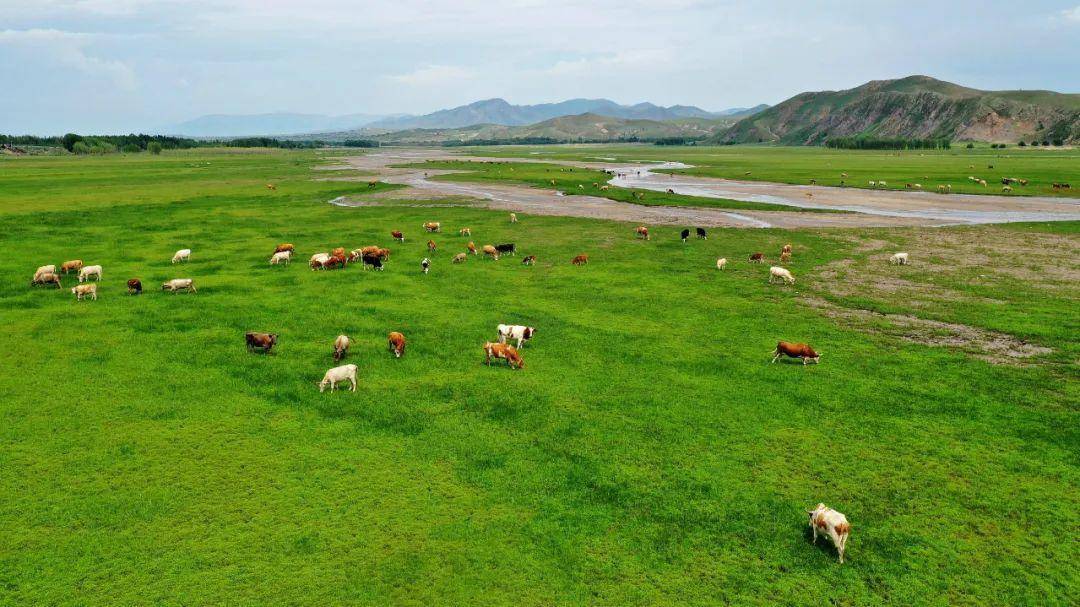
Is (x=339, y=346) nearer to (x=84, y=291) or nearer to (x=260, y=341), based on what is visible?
(x=260, y=341)

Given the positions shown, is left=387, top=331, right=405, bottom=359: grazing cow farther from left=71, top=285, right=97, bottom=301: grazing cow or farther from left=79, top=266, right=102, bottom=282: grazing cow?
left=79, top=266, right=102, bottom=282: grazing cow

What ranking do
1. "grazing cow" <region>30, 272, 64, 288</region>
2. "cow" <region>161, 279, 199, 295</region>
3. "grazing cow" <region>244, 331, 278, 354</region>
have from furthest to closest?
"grazing cow" <region>30, 272, 64, 288</region> < "cow" <region>161, 279, 199, 295</region> < "grazing cow" <region>244, 331, 278, 354</region>

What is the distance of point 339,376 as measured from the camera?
58.2 ft

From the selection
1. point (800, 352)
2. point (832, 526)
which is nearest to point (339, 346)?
point (832, 526)

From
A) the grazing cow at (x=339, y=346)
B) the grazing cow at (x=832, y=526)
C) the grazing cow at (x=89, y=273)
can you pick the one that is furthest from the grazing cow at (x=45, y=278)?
the grazing cow at (x=832, y=526)

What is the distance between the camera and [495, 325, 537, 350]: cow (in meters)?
21.3

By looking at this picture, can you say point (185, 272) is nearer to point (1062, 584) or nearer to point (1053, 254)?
point (1062, 584)

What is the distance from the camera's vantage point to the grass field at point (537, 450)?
10453 millimetres

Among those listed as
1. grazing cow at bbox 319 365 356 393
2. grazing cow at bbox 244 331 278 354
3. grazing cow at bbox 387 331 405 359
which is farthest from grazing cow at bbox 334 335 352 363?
grazing cow at bbox 244 331 278 354

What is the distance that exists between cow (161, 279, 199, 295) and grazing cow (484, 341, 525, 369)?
18411 mm

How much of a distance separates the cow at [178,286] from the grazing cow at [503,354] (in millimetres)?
18411

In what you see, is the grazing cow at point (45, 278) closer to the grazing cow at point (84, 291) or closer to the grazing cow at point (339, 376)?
the grazing cow at point (84, 291)

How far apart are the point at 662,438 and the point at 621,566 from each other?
15.7ft

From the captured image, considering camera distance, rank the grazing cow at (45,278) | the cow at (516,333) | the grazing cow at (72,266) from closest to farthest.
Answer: the cow at (516,333) → the grazing cow at (45,278) → the grazing cow at (72,266)
